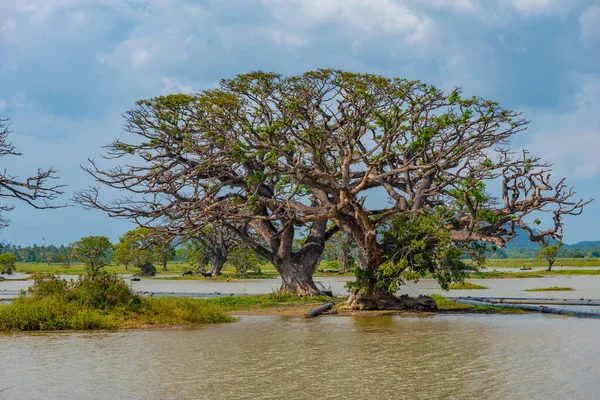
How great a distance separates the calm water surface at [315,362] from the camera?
37.3 feet

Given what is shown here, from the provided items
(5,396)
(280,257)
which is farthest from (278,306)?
(5,396)

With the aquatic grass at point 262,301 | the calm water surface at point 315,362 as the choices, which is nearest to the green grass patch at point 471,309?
the calm water surface at point 315,362

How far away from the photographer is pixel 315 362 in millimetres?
14203

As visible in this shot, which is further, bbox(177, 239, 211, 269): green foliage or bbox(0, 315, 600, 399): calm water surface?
bbox(177, 239, 211, 269): green foliage

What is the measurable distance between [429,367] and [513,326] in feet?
25.3

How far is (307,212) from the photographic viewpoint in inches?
1034

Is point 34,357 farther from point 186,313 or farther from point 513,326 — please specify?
point 513,326

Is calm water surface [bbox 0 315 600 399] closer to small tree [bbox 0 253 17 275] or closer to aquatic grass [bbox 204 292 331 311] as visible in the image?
aquatic grass [bbox 204 292 331 311]

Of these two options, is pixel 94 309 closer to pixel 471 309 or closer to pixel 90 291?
pixel 90 291

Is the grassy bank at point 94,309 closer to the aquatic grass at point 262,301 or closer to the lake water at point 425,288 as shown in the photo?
the aquatic grass at point 262,301

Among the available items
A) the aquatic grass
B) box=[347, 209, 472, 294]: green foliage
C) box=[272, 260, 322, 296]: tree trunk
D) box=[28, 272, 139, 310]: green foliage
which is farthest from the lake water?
box=[28, 272, 139, 310]: green foliage

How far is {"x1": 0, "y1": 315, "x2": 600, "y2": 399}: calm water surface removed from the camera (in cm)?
1138

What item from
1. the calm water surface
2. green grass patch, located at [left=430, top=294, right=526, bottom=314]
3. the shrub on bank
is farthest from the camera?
green grass patch, located at [left=430, top=294, right=526, bottom=314]

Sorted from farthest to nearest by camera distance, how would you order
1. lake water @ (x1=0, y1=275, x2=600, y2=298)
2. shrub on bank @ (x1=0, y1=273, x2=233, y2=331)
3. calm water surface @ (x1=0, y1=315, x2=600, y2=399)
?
1. lake water @ (x1=0, y1=275, x2=600, y2=298)
2. shrub on bank @ (x1=0, y1=273, x2=233, y2=331)
3. calm water surface @ (x1=0, y1=315, x2=600, y2=399)
